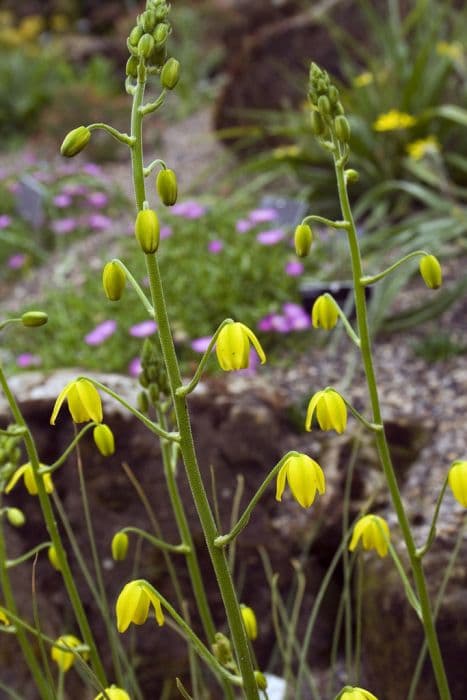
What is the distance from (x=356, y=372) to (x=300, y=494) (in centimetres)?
225

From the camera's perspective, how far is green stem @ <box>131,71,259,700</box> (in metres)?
1.34

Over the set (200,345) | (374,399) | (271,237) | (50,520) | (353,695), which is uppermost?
(271,237)

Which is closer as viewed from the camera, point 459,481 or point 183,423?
point 183,423

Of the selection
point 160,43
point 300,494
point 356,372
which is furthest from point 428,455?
point 160,43

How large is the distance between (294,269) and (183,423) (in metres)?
2.75

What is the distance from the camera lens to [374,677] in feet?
8.28

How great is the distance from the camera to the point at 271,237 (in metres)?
4.27

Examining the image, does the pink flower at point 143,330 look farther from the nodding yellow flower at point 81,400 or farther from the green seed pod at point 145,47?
the green seed pod at point 145,47

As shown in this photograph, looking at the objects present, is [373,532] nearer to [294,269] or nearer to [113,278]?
[113,278]

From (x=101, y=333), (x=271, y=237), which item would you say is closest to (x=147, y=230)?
(x=101, y=333)

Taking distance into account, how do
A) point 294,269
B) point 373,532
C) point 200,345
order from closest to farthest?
point 373,532 → point 200,345 → point 294,269

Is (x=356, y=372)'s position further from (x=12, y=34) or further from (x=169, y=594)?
(x=12, y=34)

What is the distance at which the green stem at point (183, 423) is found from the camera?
4.40ft

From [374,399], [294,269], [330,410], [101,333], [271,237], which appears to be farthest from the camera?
[271,237]
